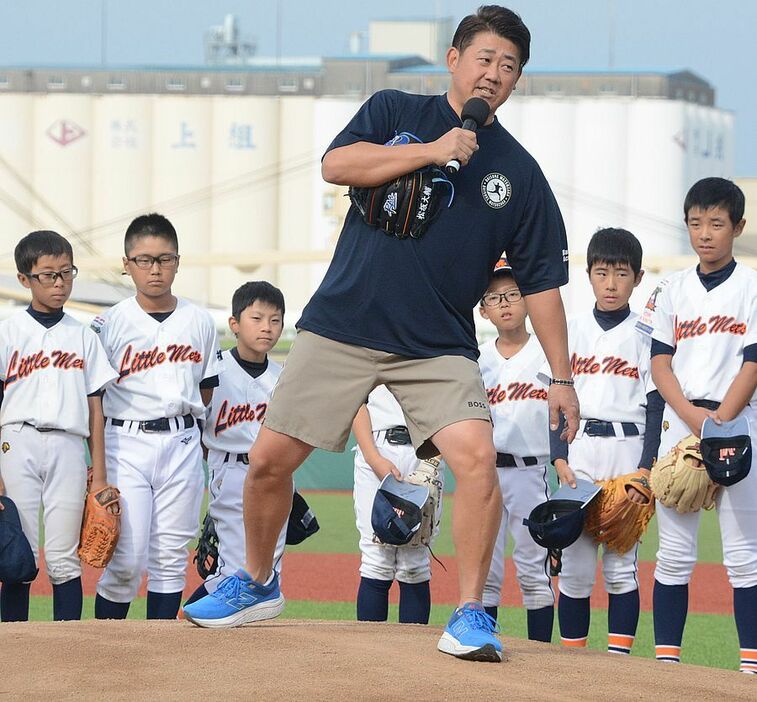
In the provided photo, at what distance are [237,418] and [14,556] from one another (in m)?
1.40

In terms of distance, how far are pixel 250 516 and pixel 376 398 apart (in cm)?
199

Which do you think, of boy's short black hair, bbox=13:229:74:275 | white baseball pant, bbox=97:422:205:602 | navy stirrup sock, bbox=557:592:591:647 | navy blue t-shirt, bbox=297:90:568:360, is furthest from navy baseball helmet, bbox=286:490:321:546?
navy blue t-shirt, bbox=297:90:568:360

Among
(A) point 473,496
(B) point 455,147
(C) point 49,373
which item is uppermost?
(B) point 455,147

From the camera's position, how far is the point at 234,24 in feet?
182

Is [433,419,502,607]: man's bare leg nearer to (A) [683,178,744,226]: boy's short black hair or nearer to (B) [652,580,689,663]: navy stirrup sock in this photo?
(B) [652,580,689,663]: navy stirrup sock

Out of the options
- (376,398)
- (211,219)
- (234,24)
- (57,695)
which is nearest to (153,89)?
(211,219)

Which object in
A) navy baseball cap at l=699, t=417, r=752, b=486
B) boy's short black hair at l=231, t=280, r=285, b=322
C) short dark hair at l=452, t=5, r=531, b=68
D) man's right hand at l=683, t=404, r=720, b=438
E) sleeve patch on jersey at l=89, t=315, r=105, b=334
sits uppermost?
short dark hair at l=452, t=5, r=531, b=68

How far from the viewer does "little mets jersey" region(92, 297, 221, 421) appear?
5.48 m

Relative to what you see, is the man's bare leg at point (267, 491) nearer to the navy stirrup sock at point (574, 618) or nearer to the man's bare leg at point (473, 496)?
the man's bare leg at point (473, 496)

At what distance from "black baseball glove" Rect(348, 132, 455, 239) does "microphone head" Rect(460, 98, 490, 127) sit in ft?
0.60

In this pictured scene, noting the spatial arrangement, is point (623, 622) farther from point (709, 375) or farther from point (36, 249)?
point (36, 249)

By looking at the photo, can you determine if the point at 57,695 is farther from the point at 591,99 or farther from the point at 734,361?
the point at 591,99

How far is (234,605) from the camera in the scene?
13.7ft

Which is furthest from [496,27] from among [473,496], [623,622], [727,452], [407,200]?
[623,622]
